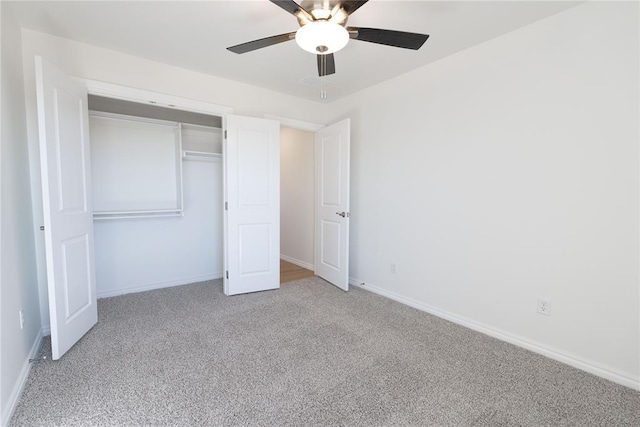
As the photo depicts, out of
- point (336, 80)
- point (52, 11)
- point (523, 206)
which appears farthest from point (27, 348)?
point (523, 206)

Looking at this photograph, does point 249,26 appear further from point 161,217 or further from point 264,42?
point 161,217

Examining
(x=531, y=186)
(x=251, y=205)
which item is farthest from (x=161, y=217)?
(x=531, y=186)

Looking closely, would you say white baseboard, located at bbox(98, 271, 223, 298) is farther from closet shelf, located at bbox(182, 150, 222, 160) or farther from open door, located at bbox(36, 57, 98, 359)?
closet shelf, located at bbox(182, 150, 222, 160)

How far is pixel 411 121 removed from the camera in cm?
298

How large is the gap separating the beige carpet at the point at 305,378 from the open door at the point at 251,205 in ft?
2.35

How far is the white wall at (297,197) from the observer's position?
Answer: 4.50m

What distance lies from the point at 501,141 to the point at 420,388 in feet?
6.43

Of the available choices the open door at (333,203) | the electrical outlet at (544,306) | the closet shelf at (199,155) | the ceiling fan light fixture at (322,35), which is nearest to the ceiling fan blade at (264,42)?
the ceiling fan light fixture at (322,35)

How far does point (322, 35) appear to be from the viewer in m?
1.58

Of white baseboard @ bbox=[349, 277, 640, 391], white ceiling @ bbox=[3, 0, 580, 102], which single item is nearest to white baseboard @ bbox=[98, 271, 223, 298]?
white baseboard @ bbox=[349, 277, 640, 391]

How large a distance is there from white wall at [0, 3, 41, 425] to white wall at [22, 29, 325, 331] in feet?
0.34

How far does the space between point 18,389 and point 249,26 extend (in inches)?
111

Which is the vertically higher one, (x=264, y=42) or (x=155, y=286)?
(x=264, y=42)

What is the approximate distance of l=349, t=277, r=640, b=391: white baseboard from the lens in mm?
1830
